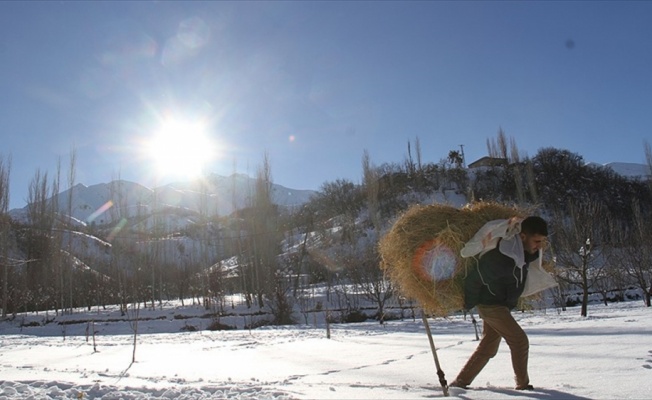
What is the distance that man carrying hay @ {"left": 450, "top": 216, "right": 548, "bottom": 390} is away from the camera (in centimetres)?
369

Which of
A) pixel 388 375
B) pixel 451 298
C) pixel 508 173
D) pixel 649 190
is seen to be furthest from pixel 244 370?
pixel 649 190

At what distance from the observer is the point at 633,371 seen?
3975 millimetres

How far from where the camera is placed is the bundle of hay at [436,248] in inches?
158

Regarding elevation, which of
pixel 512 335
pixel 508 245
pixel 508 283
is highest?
pixel 508 245

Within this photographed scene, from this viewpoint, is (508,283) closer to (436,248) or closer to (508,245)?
(508,245)

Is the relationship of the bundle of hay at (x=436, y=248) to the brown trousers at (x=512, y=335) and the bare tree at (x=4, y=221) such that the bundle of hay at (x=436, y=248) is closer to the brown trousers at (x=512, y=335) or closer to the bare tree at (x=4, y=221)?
the brown trousers at (x=512, y=335)

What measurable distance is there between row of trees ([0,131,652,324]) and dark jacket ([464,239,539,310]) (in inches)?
705

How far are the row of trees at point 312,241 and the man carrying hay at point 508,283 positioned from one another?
1789cm

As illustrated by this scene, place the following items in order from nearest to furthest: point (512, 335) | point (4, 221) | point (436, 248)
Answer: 1. point (512, 335)
2. point (436, 248)
3. point (4, 221)

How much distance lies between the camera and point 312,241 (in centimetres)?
→ 5341

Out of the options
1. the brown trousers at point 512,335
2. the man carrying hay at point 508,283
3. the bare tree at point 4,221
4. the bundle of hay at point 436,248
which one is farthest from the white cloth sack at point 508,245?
the bare tree at point 4,221

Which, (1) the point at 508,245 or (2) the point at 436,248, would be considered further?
(2) the point at 436,248

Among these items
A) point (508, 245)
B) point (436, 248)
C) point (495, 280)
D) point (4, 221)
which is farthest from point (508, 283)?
point (4, 221)

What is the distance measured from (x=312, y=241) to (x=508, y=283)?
4988 centimetres
